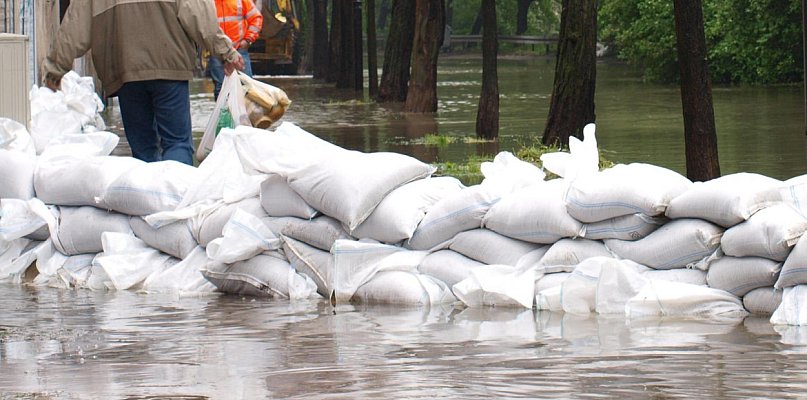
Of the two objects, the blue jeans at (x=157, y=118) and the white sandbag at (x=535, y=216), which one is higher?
the blue jeans at (x=157, y=118)

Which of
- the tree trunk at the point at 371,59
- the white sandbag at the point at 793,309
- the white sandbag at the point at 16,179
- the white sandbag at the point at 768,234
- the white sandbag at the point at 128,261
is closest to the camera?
the white sandbag at the point at 793,309

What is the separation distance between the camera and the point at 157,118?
28.6 feet

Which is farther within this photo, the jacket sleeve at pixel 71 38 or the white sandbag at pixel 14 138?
the jacket sleeve at pixel 71 38

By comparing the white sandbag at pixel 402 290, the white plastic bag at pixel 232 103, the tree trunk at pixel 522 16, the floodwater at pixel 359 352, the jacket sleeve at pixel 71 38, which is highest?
the tree trunk at pixel 522 16

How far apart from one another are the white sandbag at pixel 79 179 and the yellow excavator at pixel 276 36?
25440 millimetres

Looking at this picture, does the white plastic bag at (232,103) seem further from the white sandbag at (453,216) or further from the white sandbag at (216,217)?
the white sandbag at (453,216)

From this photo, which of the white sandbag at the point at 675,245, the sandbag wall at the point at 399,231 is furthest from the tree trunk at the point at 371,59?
the white sandbag at the point at 675,245

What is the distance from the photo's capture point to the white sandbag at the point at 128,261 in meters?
7.08

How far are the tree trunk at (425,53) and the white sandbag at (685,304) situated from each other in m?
14.4

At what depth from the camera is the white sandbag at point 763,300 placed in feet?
18.5

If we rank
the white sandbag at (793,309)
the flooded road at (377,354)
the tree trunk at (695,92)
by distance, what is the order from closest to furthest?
the flooded road at (377,354) → the white sandbag at (793,309) → the tree trunk at (695,92)

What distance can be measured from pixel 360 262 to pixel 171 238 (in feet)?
3.61

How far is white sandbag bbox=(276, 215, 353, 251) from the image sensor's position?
6641 millimetres

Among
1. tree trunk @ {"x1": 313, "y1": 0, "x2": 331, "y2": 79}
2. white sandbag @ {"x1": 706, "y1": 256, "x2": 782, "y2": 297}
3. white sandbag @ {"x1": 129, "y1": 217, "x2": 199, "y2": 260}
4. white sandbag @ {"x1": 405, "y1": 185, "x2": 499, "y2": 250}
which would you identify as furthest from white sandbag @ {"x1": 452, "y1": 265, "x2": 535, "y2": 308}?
tree trunk @ {"x1": 313, "y1": 0, "x2": 331, "y2": 79}
